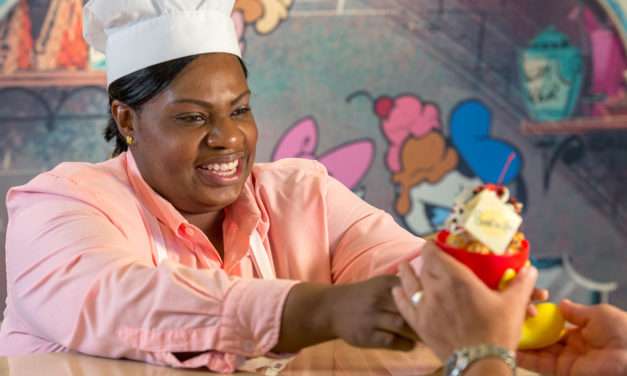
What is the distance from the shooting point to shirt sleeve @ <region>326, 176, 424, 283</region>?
1.63 meters

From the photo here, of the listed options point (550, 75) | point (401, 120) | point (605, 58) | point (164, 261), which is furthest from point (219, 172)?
point (605, 58)

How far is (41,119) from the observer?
3.25 m

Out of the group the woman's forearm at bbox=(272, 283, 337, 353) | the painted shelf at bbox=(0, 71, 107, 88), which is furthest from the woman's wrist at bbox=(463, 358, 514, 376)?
the painted shelf at bbox=(0, 71, 107, 88)

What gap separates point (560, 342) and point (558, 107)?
2254 mm

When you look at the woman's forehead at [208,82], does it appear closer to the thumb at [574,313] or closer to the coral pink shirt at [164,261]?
the coral pink shirt at [164,261]

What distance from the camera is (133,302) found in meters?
1.23

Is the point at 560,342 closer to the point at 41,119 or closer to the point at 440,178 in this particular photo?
the point at 440,178

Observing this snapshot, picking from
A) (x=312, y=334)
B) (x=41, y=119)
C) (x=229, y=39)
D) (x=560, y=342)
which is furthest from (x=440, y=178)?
(x=312, y=334)

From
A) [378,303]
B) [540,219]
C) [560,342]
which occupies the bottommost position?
[540,219]

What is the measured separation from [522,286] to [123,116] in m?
0.91

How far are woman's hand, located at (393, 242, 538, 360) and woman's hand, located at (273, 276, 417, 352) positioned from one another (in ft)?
0.16

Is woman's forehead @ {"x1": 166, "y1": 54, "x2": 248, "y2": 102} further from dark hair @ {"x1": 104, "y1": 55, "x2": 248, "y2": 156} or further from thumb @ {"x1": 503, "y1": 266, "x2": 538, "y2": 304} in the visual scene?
thumb @ {"x1": 503, "y1": 266, "x2": 538, "y2": 304}

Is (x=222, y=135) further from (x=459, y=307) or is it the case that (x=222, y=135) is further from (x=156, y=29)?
(x=459, y=307)

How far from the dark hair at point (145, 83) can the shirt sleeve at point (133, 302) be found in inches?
11.2
